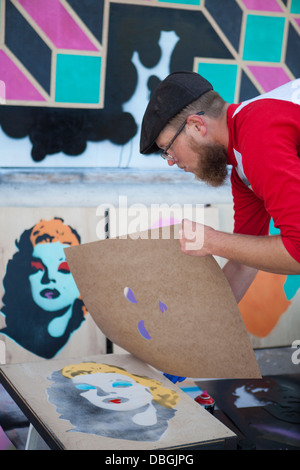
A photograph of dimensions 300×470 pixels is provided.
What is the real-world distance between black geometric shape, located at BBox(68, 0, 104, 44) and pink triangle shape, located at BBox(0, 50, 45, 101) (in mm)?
380

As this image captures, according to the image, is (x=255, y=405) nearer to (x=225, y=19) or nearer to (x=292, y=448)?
(x=292, y=448)

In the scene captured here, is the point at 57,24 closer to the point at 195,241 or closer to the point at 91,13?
the point at 91,13

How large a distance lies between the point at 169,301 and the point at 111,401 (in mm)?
250

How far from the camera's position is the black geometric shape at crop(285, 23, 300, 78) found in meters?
2.82

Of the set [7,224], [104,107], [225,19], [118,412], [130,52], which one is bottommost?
[118,412]

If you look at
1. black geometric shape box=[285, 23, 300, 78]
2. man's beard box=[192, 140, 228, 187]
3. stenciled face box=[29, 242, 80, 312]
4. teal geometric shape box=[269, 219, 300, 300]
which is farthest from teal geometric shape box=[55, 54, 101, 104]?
teal geometric shape box=[269, 219, 300, 300]

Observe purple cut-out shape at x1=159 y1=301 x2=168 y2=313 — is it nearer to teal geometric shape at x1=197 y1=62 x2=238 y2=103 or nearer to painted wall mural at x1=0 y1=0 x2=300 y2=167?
painted wall mural at x1=0 y1=0 x2=300 y2=167

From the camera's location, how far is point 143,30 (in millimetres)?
2520

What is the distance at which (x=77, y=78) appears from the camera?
8.02 ft

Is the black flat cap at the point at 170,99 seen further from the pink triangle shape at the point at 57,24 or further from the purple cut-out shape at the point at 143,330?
the pink triangle shape at the point at 57,24

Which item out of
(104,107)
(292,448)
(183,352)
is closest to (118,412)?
(183,352)

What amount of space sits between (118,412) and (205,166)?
645 mm

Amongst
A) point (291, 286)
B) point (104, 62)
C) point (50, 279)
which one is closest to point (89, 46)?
point (104, 62)

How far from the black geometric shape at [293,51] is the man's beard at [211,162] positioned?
1697mm
